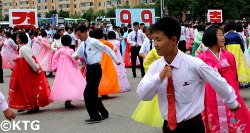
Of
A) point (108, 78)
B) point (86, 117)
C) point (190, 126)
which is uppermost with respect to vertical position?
point (190, 126)

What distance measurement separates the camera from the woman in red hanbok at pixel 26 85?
8945 mm

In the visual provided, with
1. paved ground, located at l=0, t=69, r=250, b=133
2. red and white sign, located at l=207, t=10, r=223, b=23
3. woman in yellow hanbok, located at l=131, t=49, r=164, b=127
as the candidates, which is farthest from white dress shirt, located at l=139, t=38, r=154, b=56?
red and white sign, located at l=207, t=10, r=223, b=23

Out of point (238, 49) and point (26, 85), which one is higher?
point (238, 49)

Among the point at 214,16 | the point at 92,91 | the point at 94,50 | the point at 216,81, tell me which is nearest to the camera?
the point at 216,81

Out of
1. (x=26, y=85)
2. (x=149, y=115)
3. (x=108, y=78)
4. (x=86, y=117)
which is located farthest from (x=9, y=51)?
(x=149, y=115)

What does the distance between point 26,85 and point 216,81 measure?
19.2 ft

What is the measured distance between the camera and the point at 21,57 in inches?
352

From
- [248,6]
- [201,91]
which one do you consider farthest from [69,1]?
[201,91]

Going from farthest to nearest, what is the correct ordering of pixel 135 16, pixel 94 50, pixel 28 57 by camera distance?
pixel 135 16, pixel 28 57, pixel 94 50

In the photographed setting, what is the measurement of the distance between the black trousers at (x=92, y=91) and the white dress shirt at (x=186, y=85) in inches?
159

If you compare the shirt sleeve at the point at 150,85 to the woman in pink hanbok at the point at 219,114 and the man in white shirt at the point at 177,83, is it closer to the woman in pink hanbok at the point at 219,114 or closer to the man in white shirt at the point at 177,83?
the man in white shirt at the point at 177,83

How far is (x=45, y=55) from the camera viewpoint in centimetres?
1570

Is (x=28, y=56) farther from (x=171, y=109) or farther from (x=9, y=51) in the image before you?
(x=9, y=51)

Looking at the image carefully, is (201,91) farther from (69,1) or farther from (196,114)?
(69,1)
